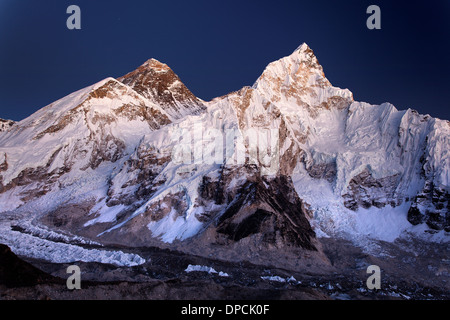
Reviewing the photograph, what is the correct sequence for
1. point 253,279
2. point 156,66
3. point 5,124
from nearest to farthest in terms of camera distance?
point 253,279 < point 5,124 < point 156,66

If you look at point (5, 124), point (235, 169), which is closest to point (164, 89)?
point (5, 124)

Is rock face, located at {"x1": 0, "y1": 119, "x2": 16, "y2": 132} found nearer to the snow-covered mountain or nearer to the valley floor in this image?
the snow-covered mountain

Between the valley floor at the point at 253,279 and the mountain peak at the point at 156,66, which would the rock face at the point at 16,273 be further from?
the mountain peak at the point at 156,66

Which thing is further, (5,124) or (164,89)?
(164,89)

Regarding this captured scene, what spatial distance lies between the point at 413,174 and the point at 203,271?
6969cm

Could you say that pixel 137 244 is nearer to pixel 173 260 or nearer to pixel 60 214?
pixel 173 260

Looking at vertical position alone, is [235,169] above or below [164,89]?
below

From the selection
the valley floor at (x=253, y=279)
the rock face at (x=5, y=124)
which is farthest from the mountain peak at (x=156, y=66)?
the valley floor at (x=253, y=279)

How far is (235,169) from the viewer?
285ft

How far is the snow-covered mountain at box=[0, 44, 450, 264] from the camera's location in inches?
3081

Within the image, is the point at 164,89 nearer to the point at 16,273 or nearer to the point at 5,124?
the point at 5,124
